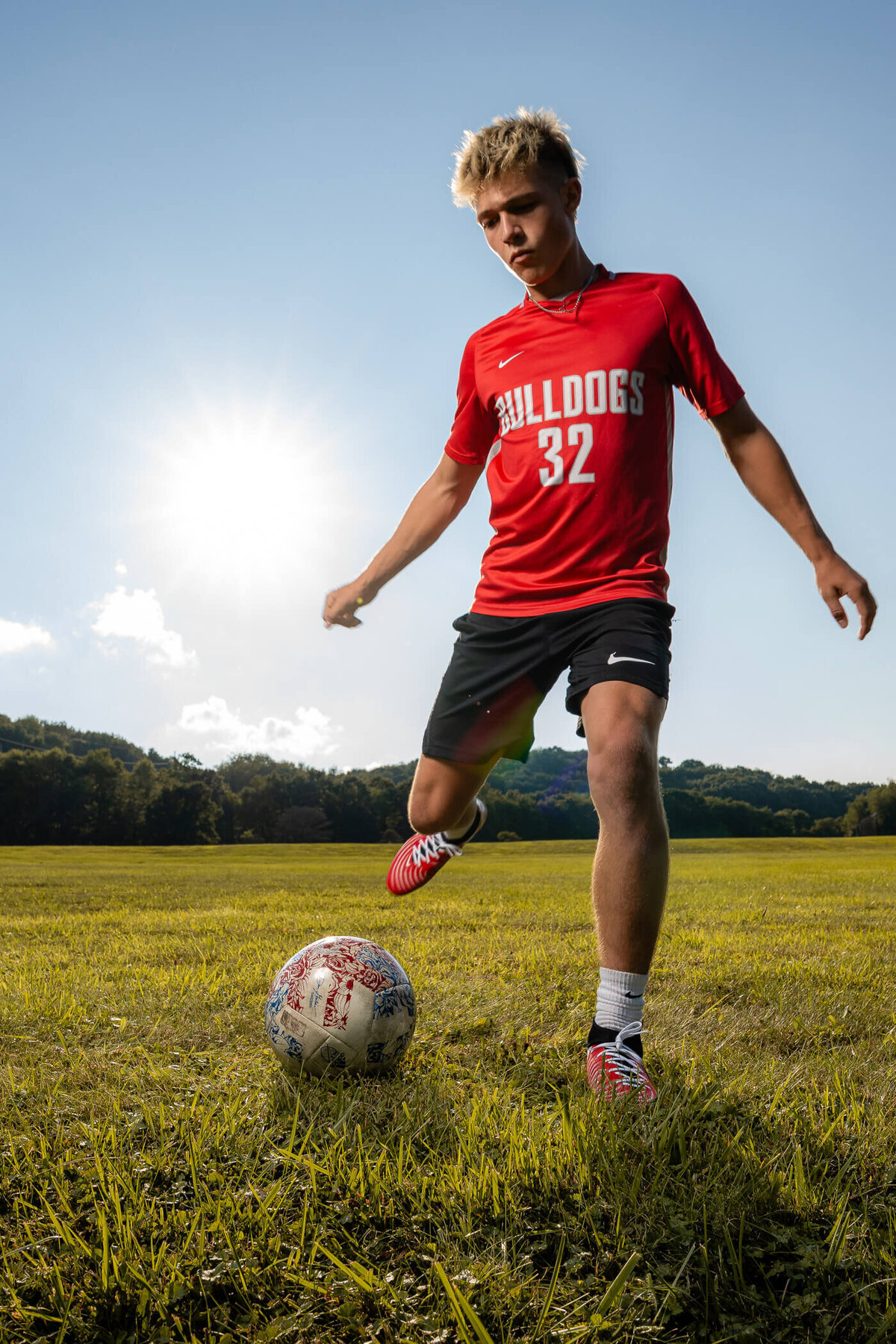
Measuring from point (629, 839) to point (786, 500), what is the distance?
1.51m

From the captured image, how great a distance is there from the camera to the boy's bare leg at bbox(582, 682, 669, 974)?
282 centimetres

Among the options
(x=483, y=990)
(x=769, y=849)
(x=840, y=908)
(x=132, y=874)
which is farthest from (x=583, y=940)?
(x=769, y=849)

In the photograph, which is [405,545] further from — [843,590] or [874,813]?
[874,813]

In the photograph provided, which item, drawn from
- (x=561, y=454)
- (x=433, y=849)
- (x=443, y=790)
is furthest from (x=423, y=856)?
(x=561, y=454)

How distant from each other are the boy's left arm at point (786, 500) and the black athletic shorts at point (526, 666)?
22.6 inches

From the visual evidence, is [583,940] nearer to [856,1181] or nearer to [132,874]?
[856,1181]

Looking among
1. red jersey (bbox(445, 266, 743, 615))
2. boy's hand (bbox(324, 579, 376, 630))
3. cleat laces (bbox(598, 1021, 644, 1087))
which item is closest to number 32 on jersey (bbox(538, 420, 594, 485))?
red jersey (bbox(445, 266, 743, 615))

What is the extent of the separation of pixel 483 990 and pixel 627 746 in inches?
76.1

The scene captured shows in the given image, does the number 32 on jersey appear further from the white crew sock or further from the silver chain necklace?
the white crew sock

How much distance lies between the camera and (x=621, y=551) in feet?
10.7

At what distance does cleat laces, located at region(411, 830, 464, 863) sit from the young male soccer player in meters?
0.76

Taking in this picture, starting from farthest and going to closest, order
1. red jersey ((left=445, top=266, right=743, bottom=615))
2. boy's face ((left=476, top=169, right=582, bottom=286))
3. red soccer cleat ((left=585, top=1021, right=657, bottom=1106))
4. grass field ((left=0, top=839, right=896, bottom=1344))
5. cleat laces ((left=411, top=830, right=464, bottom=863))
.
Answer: cleat laces ((left=411, top=830, right=464, bottom=863)) < boy's face ((left=476, top=169, right=582, bottom=286)) < red jersey ((left=445, top=266, right=743, bottom=615)) < red soccer cleat ((left=585, top=1021, right=657, bottom=1106)) < grass field ((left=0, top=839, right=896, bottom=1344))

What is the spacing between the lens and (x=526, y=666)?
11.5ft

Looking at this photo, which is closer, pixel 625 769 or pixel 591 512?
pixel 625 769
